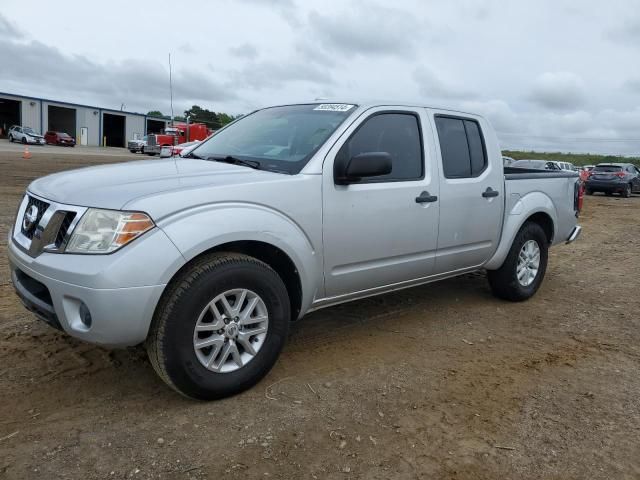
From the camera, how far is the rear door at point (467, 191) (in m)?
4.33

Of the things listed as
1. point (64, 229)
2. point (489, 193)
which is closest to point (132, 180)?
point (64, 229)

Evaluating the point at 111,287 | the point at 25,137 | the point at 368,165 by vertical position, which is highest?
the point at 25,137

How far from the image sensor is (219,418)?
9.71 feet

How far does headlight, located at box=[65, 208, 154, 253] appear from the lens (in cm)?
271

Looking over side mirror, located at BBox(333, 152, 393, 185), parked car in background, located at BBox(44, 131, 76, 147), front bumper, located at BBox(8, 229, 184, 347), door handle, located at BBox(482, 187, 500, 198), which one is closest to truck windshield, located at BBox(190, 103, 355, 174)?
side mirror, located at BBox(333, 152, 393, 185)

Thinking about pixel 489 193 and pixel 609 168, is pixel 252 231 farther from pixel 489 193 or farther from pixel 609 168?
pixel 609 168

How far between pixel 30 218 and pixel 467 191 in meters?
3.17

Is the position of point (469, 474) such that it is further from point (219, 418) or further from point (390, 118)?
point (390, 118)

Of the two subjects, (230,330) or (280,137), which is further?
(280,137)

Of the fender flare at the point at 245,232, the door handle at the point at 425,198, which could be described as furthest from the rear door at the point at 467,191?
the fender flare at the point at 245,232

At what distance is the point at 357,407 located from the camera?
3.15m

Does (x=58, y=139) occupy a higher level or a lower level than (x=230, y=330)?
higher

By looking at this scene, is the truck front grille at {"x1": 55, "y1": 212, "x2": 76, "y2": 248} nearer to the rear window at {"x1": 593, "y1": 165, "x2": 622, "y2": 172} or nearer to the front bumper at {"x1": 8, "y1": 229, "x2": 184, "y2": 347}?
the front bumper at {"x1": 8, "y1": 229, "x2": 184, "y2": 347}

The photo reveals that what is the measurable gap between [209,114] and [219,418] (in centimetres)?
9135
